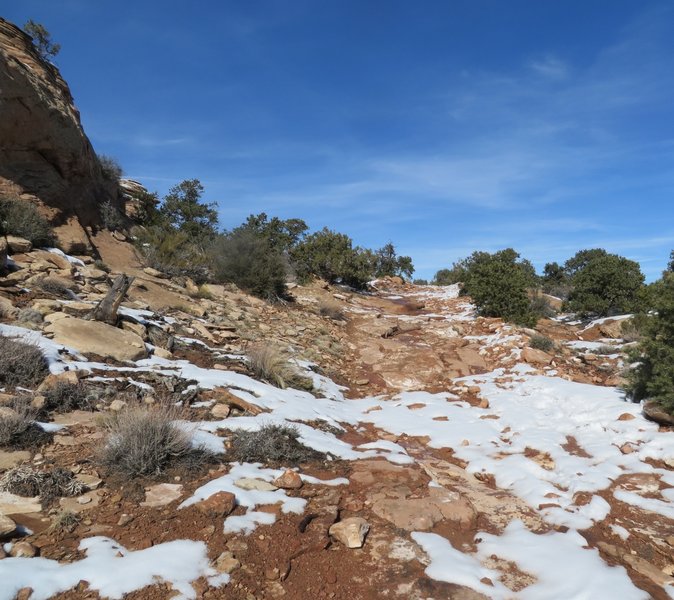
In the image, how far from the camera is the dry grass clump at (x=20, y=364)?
4.86m

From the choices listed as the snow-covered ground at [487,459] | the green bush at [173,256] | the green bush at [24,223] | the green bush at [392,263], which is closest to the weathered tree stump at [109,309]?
the snow-covered ground at [487,459]

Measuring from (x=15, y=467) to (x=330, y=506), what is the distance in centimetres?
267

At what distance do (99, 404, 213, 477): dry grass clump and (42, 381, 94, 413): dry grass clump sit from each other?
3.12 ft

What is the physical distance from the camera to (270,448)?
178 inches

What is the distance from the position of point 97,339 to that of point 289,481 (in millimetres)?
4441

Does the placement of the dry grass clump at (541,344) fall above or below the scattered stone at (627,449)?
above

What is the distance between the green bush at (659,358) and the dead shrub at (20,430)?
731 cm

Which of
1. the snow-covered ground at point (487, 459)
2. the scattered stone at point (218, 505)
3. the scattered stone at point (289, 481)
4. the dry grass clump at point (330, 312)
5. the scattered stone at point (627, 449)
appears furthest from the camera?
the dry grass clump at point (330, 312)

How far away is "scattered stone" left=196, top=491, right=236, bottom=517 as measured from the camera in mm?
3318

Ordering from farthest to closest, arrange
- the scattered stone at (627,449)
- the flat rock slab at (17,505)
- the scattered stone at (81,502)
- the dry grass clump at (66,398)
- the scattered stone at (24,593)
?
the scattered stone at (627,449)
the dry grass clump at (66,398)
the scattered stone at (81,502)
the flat rock slab at (17,505)
the scattered stone at (24,593)

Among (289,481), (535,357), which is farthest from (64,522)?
(535,357)

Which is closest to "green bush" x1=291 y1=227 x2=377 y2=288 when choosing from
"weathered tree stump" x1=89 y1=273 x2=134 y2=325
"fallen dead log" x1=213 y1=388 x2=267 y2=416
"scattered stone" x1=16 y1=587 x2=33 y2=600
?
"weathered tree stump" x1=89 y1=273 x2=134 y2=325

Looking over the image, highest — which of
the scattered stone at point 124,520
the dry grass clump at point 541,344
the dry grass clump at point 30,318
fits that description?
the dry grass clump at point 541,344

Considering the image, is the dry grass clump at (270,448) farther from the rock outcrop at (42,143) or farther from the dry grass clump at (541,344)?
the rock outcrop at (42,143)
